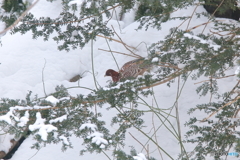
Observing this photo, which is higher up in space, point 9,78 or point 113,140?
point 9,78

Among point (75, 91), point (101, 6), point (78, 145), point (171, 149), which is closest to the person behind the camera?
point (101, 6)

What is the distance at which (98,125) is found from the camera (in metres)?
2.05

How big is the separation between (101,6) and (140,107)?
5.36 ft

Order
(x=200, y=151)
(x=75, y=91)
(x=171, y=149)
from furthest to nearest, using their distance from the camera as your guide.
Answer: (x=75, y=91) < (x=171, y=149) < (x=200, y=151)

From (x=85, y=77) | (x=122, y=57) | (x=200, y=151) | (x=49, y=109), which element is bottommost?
(x=49, y=109)

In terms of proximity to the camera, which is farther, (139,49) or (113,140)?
(139,49)

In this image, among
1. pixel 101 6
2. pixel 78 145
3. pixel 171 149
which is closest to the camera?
pixel 101 6

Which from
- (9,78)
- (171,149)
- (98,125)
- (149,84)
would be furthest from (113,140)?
(9,78)

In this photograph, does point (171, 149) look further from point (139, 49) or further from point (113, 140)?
point (139, 49)

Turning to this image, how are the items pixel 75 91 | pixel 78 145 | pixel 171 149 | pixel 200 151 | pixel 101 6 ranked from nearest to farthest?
pixel 101 6 → pixel 200 151 → pixel 171 149 → pixel 78 145 → pixel 75 91

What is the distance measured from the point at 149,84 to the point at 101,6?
25.4 inches

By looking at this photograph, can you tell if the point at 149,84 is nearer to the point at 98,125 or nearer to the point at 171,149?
the point at 98,125

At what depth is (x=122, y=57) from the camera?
3844 mm

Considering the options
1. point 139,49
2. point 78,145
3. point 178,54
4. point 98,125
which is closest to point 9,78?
point 78,145
